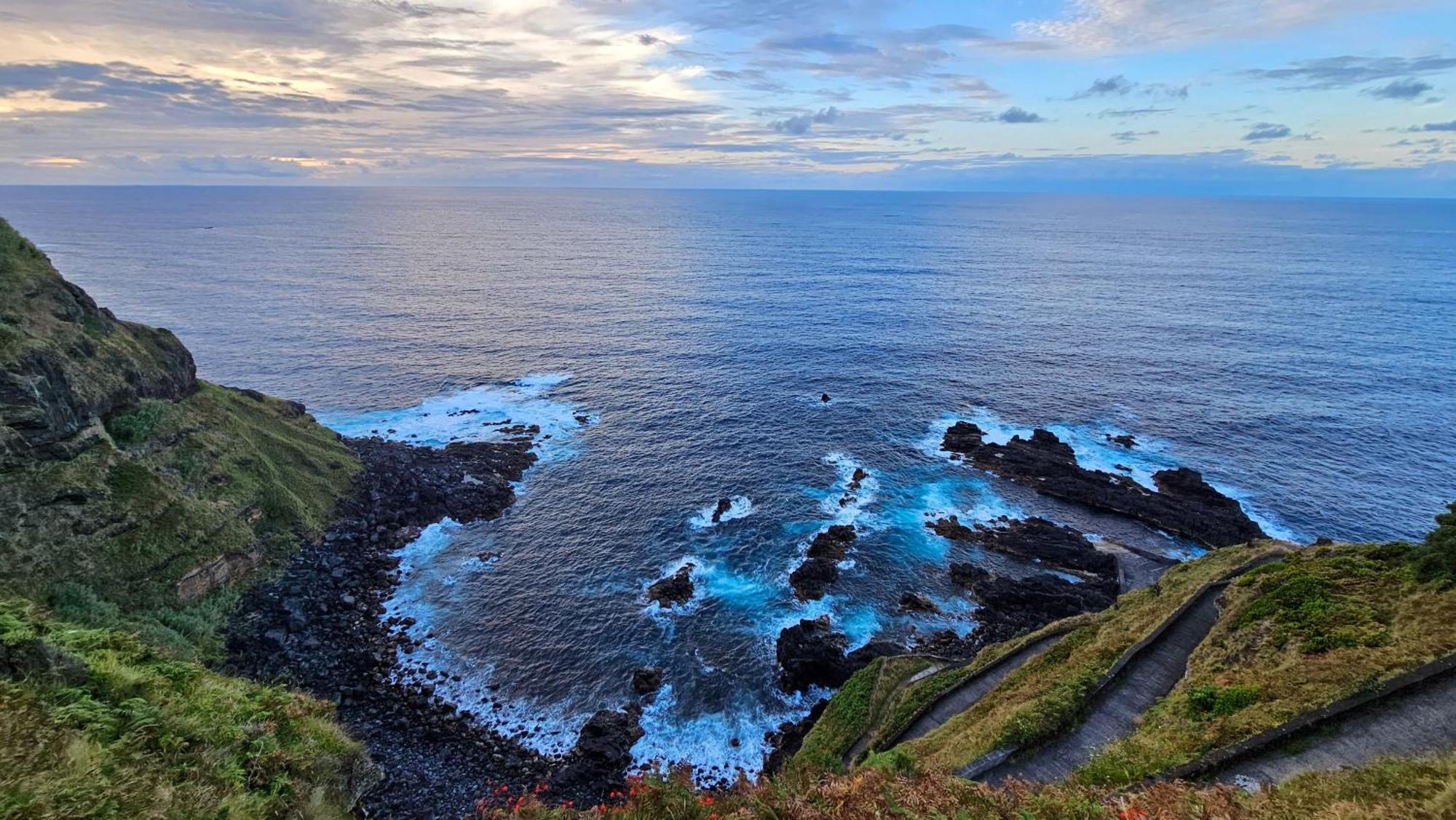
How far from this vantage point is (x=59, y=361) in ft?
132

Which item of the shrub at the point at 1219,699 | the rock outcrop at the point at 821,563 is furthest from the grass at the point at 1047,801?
the rock outcrop at the point at 821,563

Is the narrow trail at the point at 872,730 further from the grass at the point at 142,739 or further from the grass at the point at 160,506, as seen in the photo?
the grass at the point at 160,506

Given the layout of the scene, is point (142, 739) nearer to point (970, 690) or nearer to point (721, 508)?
point (970, 690)

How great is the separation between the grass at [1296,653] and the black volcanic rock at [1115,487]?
29379mm

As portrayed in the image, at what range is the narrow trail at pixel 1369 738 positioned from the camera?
1778cm

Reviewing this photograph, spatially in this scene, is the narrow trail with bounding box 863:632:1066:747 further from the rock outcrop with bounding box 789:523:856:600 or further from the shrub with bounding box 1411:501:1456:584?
the rock outcrop with bounding box 789:523:856:600

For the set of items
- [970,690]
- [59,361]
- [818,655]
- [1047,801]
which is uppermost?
[59,361]

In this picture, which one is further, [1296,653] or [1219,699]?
[1296,653]

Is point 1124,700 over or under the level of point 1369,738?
under

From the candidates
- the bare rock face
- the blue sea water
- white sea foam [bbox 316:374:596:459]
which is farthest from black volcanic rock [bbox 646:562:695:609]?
the bare rock face

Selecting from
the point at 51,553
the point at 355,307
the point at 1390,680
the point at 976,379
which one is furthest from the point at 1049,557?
the point at 355,307

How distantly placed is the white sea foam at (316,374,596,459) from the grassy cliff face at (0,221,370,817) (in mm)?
9086

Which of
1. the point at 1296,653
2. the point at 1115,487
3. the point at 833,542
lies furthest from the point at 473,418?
the point at 1296,653

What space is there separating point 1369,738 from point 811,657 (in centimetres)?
2534
